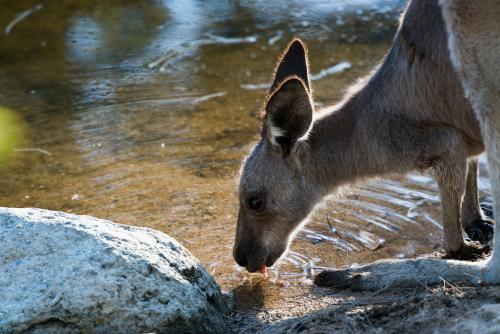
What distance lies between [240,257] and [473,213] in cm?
187

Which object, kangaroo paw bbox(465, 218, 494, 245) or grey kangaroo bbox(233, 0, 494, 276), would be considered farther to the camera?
kangaroo paw bbox(465, 218, 494, 245)

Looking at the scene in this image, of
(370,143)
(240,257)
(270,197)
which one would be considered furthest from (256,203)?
(370,143)

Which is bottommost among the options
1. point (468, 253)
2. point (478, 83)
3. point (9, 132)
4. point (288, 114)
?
point (9, 132)

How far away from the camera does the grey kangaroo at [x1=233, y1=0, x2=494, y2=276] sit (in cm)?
588

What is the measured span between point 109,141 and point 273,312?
4.04 meters

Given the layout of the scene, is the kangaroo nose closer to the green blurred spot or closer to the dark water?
the dark water

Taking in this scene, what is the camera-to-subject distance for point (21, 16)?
13.9 meters

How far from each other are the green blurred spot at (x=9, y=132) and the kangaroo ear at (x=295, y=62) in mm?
3669

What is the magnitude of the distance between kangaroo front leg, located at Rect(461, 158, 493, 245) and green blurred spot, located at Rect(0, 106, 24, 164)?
474 centimetres

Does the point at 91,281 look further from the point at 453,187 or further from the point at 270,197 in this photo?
the point at 453,187

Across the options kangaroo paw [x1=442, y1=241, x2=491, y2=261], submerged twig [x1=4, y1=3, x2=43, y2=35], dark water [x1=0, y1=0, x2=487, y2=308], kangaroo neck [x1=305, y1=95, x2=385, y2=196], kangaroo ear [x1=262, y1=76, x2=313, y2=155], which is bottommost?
submerged twig [x1=4, y1=3, x2=43, y2=35]

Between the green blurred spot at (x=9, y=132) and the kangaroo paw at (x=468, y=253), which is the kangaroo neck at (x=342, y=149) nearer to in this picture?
the kangaroo paw at (x=468, y=253)

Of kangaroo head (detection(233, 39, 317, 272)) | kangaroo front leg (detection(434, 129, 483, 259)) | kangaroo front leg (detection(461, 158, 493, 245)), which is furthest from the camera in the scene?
kangaroo front leg (detection(461, 158, 493, 245))

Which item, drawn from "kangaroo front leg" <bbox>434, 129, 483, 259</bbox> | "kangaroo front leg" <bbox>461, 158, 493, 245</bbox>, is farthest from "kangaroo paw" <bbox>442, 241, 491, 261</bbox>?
"kangaroo front leg" <bbox>461, 158, 493, 245</bbox>
